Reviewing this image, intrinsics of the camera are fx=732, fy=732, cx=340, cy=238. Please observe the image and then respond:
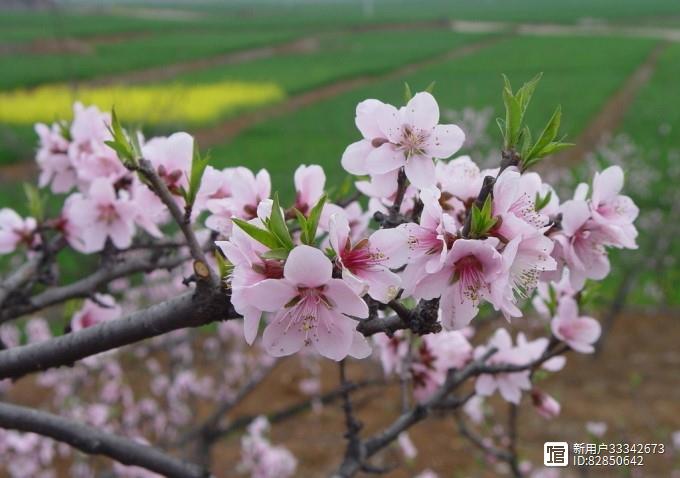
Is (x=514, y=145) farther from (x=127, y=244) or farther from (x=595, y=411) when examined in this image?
(x=595, y=411)

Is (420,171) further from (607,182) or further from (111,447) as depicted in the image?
(111,447)

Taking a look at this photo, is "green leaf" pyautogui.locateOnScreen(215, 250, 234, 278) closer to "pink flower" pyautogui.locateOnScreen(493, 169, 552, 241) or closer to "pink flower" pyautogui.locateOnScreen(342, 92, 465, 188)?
"pink flower" pyautogui.locateOnScreen(342, 92, 465, 188)

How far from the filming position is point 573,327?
4.50ft

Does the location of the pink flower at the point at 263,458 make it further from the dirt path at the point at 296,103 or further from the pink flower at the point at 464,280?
the dirt path at the point at 296,103

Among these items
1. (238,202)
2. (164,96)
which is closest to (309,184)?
(238,202)

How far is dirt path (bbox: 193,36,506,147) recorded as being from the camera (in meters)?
14.8

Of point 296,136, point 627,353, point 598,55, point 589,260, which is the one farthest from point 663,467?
point 598,55

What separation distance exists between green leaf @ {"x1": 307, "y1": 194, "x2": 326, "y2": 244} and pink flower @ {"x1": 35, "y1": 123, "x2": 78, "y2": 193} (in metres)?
0.92

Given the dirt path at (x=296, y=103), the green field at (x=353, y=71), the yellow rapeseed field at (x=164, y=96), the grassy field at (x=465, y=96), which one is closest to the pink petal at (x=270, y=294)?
the green field at (x=353, y=71)

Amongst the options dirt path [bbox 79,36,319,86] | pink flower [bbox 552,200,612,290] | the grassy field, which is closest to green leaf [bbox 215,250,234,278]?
pink flower [bbox 552,200,612,290]

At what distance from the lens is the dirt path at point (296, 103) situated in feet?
48.6

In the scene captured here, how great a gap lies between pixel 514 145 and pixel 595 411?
12.6 ft

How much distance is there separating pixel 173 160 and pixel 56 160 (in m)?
0.49

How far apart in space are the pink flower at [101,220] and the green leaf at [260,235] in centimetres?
64
